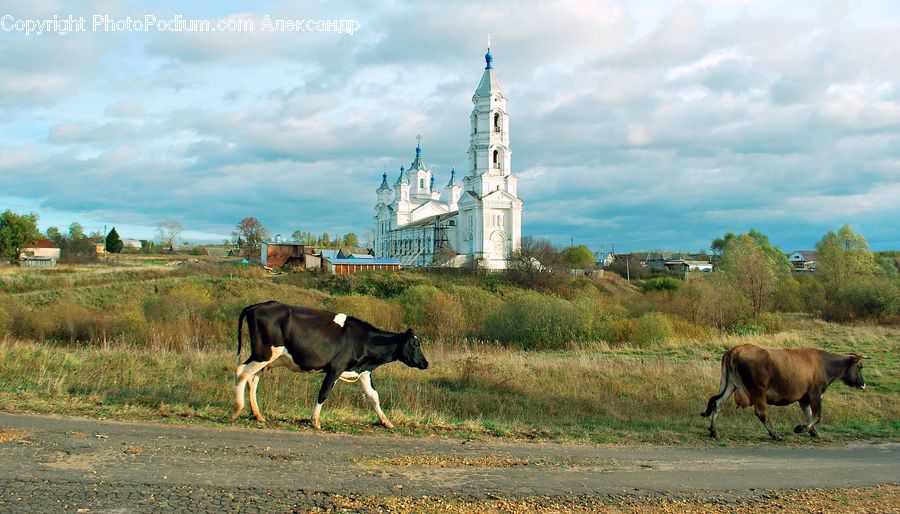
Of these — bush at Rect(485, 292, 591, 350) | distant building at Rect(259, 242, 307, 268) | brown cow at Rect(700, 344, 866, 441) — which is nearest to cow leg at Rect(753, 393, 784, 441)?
brown cow at Rect(700, 344, 866, 441)

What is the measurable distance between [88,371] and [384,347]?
7722 millimetres

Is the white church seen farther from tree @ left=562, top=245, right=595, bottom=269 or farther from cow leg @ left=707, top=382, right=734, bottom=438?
cow leg @ left=707, top=382, right=734, bottom=438

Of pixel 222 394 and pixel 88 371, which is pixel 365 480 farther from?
pixel 88 371

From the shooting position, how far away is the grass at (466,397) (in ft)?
34.9

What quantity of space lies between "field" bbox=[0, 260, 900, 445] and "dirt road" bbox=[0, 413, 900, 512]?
0.85m

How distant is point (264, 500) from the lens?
6.34 m

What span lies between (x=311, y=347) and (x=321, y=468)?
286 centimetres

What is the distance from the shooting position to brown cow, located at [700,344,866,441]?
11.2m

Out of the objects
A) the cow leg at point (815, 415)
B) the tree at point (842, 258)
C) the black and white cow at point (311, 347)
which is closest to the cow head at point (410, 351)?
the black and white cow at point (311, 347)

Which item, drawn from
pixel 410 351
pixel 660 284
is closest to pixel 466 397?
pixel 410 351

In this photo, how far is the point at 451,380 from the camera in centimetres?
1781

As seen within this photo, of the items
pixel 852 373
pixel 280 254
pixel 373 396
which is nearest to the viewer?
pixel 373 396

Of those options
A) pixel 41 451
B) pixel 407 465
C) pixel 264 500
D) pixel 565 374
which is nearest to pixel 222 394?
pixel 41 451

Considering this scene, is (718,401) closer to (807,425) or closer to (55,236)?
(807,425)
